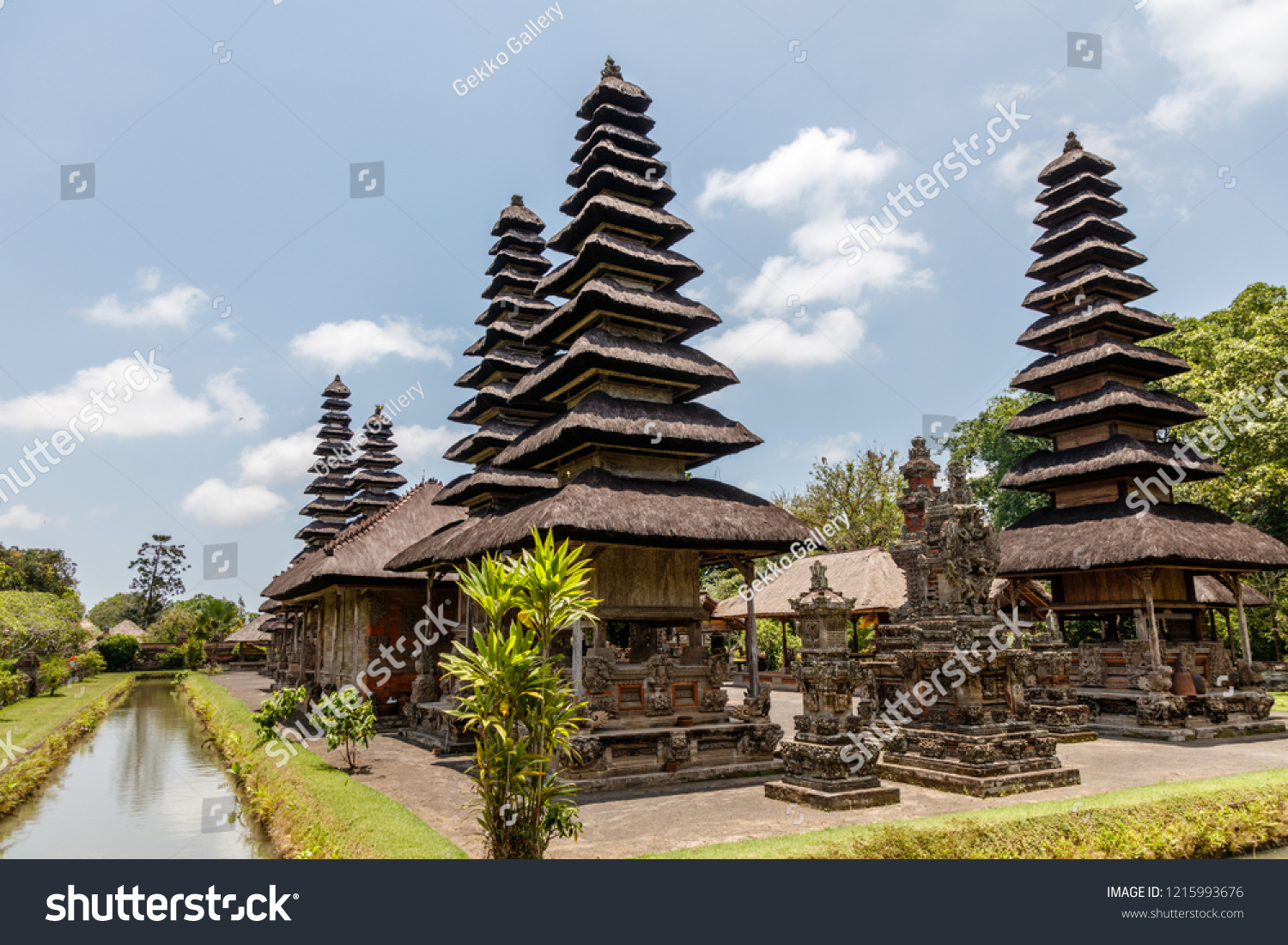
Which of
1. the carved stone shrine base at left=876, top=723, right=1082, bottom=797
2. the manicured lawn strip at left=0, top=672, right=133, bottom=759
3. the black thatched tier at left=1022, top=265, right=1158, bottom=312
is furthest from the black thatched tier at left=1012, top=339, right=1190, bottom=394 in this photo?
the manicured lawn strip at left=0, top=672, right=133, bottom=759

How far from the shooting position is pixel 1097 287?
2161cm

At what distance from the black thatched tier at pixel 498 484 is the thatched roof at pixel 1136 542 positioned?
12125 millimetres

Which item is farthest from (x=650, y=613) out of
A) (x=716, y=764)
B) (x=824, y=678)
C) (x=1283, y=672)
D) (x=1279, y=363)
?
(x=1283, y=672)

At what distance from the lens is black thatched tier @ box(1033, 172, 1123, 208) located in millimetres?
22531

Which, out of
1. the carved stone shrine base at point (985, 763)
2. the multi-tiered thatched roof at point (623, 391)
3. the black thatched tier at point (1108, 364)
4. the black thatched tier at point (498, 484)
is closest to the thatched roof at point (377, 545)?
the multi-tiered thatched roof at point (623, 391)

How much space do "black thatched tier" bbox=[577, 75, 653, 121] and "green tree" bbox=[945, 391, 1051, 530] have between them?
2641 centimetres

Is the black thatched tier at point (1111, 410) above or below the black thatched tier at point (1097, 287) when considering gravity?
below

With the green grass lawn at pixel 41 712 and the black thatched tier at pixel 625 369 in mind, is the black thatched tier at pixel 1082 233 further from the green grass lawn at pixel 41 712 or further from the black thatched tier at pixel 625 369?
the green grass lawn at pixel 41 712

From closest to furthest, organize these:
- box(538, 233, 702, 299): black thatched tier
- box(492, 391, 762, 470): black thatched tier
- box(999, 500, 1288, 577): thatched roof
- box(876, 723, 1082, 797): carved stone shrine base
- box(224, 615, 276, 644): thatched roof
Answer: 1. box(876, 723, 1082, 797): carved stone shrine base
2. box(492, 391, 762, 470): black thatched tier
3. box(538, 233, 702, 299): black thatched tier
4. box(999, 500, 1288, 577): thatched roof
5. box(224, 615, 276, 644): thatched roof

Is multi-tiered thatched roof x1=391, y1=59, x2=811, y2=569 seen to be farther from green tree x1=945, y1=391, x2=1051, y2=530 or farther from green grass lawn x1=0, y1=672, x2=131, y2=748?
green tree x1=945, y1=391, x2=1051, y2=530

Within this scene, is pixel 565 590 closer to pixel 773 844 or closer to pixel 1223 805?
pixel 773 844

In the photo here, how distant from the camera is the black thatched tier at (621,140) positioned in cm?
1716

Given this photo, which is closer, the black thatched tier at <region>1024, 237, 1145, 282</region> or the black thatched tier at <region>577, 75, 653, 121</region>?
the black thatched tier at <region>577, 75, 653, 121</region>
